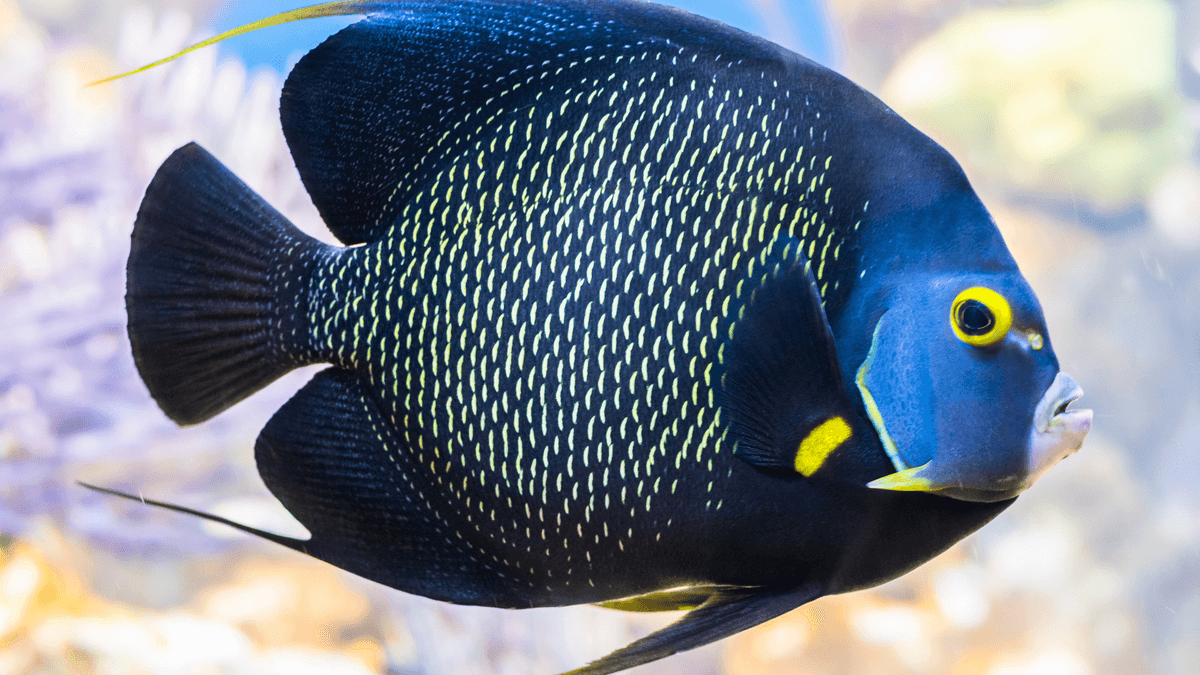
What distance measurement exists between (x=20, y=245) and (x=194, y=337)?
151 cm

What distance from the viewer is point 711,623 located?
0.38 metres

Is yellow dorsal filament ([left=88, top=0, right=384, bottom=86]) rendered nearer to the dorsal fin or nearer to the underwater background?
the dorsal fin

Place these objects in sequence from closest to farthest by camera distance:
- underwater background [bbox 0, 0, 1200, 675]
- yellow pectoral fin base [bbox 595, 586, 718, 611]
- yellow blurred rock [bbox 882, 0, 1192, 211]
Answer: yellow pectoral fin base [bbox 595, 586, 718, 611], underwater background [bbox 0, 0, 1200, 675], yellow blurred rock [bbox 882, 0, 1192, 211]

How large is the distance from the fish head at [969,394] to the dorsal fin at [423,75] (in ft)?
0.65

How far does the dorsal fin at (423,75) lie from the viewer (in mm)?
432

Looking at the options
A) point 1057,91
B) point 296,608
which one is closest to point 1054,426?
point 296,608

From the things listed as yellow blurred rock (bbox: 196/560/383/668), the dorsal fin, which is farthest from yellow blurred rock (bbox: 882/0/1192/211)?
yellow blurred rock (bbox: 196/560/383/668)

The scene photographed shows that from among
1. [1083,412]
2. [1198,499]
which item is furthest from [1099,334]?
[1083,412]

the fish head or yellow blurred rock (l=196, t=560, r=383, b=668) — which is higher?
the fish head

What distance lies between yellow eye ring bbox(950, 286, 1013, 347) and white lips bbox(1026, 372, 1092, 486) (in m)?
0.04

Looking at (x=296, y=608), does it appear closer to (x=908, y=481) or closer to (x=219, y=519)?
(x=219, y=519)

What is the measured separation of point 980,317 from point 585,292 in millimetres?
207

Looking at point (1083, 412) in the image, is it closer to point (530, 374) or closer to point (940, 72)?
point (530, 374)

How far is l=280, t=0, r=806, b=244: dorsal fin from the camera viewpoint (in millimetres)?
432
